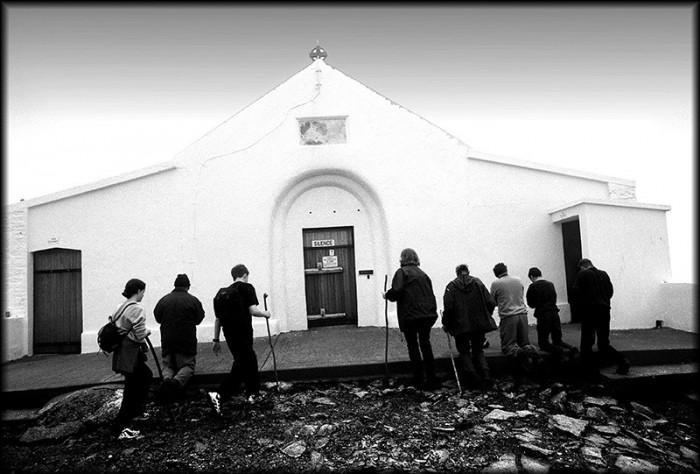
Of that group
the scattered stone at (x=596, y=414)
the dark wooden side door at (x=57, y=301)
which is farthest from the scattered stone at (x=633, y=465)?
the dark wooden side door at (x=57, y=301)

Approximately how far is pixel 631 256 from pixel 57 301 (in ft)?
41.5

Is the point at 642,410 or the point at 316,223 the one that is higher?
the point at 316,223

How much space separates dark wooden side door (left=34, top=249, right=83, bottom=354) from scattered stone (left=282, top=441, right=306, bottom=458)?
663cm

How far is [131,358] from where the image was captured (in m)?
4.84

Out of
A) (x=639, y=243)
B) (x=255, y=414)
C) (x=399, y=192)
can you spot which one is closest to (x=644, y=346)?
(x=639, y=243)

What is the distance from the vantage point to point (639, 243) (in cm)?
864

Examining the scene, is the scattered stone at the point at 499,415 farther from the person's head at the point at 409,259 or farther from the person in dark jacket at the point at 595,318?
the person's head at the point at 409,259

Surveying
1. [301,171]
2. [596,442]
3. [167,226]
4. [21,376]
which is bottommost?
[596,442]

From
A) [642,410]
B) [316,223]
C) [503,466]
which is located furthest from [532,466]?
[316,223]

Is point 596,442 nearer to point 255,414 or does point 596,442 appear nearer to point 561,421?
point 561,421

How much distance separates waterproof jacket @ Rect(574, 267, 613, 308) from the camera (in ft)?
20.1

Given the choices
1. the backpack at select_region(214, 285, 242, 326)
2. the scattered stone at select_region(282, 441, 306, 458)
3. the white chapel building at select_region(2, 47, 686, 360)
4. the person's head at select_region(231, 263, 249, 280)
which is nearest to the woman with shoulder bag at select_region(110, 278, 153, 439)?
the backpack at select_region(214, 285, 242, 326)

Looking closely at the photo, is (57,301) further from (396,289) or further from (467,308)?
(467,308)

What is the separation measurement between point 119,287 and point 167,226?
5.49 feet
